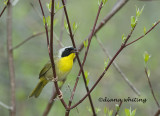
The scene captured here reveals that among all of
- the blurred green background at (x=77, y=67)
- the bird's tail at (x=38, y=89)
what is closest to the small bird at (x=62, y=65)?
the bird's tail at (x=38, y=89)

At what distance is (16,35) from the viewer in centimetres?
579

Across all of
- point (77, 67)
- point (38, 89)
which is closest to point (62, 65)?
point (38, 89)

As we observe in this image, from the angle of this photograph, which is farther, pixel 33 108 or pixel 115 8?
pixel 33 108

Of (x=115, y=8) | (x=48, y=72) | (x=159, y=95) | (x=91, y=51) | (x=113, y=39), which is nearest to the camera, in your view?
(x=115, y=8)

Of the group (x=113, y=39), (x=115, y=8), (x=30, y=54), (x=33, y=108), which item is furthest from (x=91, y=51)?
(x=115, y=8)

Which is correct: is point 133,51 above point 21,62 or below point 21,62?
below

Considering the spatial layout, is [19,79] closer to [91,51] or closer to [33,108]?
[33,108]

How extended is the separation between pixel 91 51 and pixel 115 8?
9.61ft

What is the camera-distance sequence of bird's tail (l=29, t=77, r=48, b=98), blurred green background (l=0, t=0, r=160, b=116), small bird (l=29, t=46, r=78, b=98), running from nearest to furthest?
small bird (l=29, t=46, r=78, b=98) → bird's tail (l=29, t=77, r=48, b=98) → blurred green background (l=0, t=0, r=160, b=116)

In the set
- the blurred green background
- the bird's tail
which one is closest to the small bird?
the bird's tail

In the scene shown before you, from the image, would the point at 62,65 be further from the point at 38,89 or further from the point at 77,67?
the point at 77,67

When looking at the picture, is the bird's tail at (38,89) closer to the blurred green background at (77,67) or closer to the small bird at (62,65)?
the small bird at (62,65)

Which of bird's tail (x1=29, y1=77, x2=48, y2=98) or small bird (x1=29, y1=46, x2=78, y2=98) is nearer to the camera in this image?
small bird (x1=29, y1=46, x2=78, y2=98)

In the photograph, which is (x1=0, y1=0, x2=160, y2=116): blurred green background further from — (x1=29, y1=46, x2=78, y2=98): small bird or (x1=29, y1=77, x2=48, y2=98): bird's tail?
(x1=29, y1=46, x2=78, y2=98): small bird
